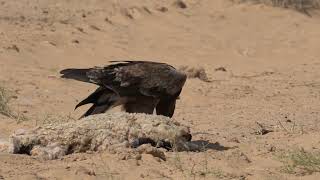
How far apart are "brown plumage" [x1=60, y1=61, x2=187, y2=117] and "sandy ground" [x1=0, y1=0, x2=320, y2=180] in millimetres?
729

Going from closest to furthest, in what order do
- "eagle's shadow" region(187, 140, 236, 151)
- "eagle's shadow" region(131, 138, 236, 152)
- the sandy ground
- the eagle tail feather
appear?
the sandy ground → "eagle's shadow" region(131, 138, 236, 152) → "eagle's shadow" region(187, 140, 236, 151) → the eagle tail feather

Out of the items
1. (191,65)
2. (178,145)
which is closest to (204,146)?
(178,145)

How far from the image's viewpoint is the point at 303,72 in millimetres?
12406

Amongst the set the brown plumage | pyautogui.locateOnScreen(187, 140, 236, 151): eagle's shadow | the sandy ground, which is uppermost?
the brown plumage

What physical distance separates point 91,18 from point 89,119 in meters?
8.56

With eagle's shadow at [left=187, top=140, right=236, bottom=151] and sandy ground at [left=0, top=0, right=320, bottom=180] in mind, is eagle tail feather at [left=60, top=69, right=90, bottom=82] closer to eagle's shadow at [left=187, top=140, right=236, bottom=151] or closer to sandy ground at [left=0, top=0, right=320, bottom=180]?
sandy ground at [left=0, top=0, right=320, bottom=180]

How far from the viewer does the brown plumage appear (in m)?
6.65

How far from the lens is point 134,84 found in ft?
22.0

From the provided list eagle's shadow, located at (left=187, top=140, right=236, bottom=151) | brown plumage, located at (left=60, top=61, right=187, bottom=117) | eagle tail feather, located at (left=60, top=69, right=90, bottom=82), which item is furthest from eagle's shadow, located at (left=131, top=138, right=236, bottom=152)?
eagle tail feather, located at (left=60, top=69, right=90, bottom=82)

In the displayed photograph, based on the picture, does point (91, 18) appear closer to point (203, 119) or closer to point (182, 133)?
point (203, 119)

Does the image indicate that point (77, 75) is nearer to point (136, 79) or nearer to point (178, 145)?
point (136, 79)

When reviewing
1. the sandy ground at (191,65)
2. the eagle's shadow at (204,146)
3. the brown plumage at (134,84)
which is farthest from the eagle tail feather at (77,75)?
the eagle's shadow at (204,146)

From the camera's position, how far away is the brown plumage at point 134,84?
6.65 m

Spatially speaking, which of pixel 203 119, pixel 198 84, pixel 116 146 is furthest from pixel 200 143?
pixel 198 84
